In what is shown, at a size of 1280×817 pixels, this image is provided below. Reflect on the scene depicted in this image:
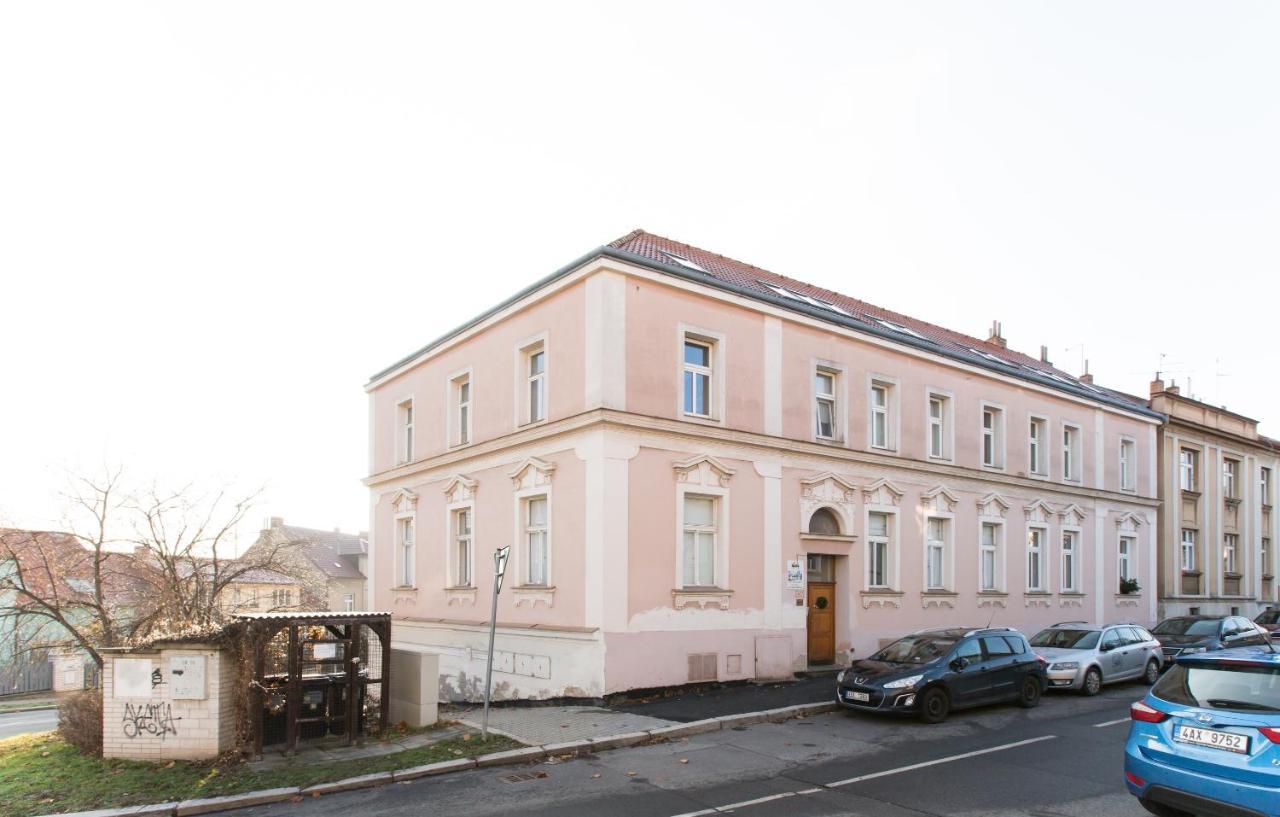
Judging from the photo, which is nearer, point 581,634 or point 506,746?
point 506,746

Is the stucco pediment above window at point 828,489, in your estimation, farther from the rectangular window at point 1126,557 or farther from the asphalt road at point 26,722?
the asphalt road at point 26,722

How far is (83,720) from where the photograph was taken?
1328 cm

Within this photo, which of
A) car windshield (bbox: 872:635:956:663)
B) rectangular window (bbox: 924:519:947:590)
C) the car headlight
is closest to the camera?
the car headlight

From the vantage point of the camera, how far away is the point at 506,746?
12.1m

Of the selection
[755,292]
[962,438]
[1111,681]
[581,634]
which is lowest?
[1111,681]

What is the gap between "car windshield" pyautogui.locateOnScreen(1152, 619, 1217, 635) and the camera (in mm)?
22078

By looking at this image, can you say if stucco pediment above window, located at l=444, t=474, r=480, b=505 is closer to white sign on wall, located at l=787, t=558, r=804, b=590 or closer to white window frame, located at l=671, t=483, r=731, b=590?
white window frame, located at l=671, t=483, r=731, b=590

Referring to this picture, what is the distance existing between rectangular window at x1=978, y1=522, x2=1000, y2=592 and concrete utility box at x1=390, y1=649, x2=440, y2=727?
53.9ft

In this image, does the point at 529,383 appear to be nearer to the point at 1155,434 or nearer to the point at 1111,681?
the point at 1111,681

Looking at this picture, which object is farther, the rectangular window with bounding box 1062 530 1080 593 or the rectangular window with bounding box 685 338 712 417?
the rectangular window with bounding box 1062 530 1080 593

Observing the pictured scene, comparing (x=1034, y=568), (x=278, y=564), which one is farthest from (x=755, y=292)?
(x=278, y=564)

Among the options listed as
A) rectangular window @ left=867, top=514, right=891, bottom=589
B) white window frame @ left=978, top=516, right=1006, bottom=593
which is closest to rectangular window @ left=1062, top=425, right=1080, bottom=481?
white window frame @ left=978, top=516, right=1006, bottom=593

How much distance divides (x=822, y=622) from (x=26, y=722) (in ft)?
95.4

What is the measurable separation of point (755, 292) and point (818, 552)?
602 centimetres
